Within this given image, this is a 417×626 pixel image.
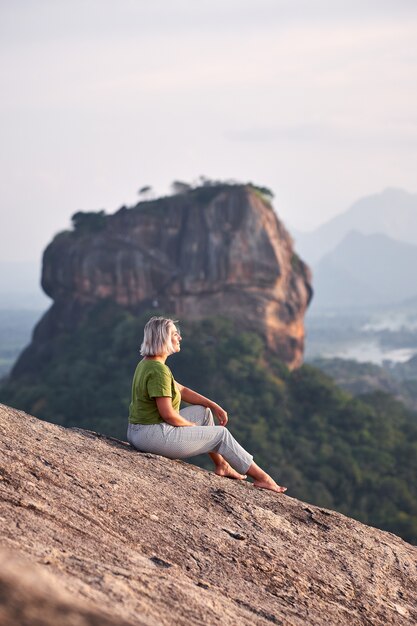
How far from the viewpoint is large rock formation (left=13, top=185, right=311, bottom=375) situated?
5053 cm

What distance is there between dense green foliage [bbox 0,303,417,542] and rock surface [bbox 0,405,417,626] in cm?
2758

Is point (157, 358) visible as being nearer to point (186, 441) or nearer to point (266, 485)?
point (186, 441)

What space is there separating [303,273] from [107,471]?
160 ft

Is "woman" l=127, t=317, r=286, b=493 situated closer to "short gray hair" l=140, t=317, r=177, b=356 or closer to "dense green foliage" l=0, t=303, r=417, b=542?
"short gray hair" l=140, t=317, r=177, b=356

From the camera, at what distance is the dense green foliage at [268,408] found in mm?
37312

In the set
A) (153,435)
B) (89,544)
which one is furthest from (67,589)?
(153,435)

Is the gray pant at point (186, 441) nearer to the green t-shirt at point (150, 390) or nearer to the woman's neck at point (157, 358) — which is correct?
the green t-shirt at point (150, 390)

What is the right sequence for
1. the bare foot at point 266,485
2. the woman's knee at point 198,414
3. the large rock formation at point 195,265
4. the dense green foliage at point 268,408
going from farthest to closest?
A: 1. the large rock formation at point 195,265
2. the dense green foliage at point 268,408
3. the woman's knee at point 198,414
4. the bare foot at point 266,485

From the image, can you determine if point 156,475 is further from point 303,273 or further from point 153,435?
point 303,273

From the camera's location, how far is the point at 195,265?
169 ft

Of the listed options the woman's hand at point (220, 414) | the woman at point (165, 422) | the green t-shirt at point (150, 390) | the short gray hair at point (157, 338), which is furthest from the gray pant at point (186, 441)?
the short gray hair at point (157, 338)

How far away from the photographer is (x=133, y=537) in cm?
593

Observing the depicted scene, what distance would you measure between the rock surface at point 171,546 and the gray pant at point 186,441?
0.45 feet

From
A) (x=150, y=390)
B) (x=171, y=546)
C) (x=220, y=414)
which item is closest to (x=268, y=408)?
(x=220, y=414)
